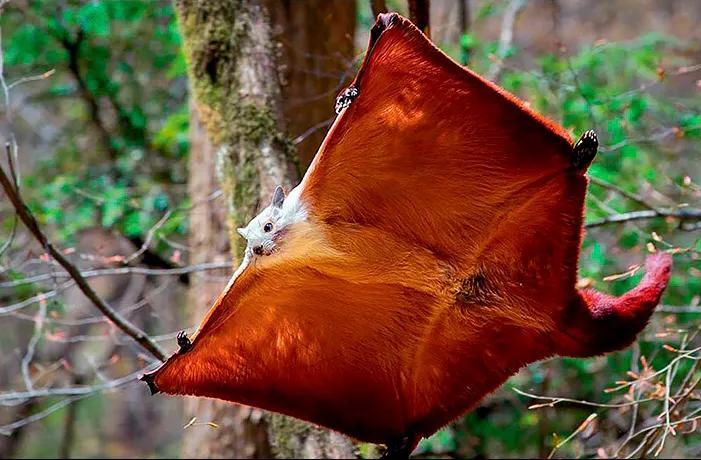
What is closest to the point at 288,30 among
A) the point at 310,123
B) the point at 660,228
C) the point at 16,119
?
the point at 310,123

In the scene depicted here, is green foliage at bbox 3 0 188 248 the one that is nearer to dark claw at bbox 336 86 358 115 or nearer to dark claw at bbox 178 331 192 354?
dark claw at bbox 178 331 192 354

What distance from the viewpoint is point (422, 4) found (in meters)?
1.84

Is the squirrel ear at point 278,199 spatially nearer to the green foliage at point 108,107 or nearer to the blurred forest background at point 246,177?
the blurred forest background at point 246,177

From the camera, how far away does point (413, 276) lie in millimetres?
1506

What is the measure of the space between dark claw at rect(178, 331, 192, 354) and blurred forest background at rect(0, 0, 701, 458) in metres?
0.60

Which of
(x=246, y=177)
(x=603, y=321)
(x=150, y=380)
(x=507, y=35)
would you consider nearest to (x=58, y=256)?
(x=246, y=177)

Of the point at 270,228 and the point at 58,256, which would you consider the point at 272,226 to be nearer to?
the point at 270,228

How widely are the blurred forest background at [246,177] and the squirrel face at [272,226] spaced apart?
54 cm

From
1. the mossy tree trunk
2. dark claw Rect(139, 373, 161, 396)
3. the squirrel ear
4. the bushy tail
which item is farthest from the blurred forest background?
dark claw Rect(139, 373, 161, 396)

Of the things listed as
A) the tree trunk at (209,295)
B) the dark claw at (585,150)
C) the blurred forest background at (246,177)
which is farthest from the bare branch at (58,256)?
the dark claw at (585,150)

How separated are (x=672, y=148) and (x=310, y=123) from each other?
2.33 m

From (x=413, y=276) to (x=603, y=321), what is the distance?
37cm

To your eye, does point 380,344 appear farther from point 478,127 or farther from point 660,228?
point 660,228

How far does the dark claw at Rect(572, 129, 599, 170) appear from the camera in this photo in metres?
1.33
